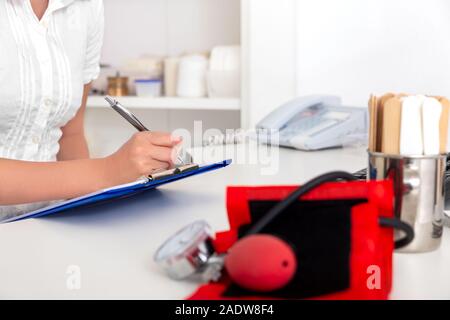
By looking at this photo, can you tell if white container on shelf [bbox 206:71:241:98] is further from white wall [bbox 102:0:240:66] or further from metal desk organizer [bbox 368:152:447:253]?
metal desk organizer [bbox 368:152:447:253]

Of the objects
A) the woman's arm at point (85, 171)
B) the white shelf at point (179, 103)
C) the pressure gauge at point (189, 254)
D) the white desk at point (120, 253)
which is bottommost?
the white desk at point (120, 253)

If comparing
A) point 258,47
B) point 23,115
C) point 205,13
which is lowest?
point 23,115

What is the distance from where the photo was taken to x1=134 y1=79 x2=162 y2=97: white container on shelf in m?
1.88

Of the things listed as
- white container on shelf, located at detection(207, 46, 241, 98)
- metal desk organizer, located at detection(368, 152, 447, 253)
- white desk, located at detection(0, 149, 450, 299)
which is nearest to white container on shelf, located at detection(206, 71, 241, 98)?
white container on shelf, located at detection(207, 46, 241, 98)

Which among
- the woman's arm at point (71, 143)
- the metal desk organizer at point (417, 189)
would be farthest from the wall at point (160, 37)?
the metal desk organizer at point (417, 189)

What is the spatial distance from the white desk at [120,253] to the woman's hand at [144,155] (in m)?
0.04

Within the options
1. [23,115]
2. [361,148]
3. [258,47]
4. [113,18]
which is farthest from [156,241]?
[113,18]

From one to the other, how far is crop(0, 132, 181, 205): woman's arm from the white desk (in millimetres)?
45

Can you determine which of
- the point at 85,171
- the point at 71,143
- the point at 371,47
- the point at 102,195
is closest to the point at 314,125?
the point at 371,47

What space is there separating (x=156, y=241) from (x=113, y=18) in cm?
160

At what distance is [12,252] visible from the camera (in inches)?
23.0

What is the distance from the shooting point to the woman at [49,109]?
0.81 metres

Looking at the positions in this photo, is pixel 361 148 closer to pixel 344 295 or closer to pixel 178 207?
pixel 178 207

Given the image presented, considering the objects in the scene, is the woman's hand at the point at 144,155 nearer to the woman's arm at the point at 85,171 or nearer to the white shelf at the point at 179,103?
the woman's arm at the point at 85,171
